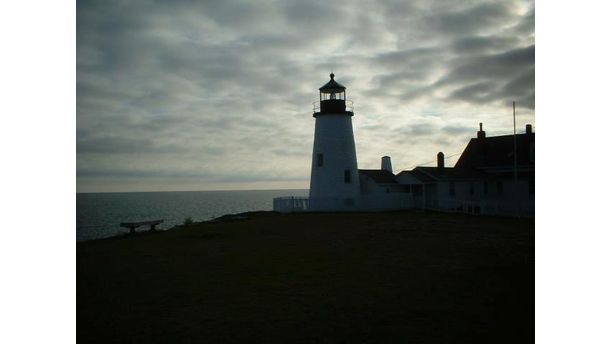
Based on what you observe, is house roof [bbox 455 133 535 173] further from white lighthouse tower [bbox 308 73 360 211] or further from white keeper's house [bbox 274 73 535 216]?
white lighthouse tower [bbox 308 73 360 211]

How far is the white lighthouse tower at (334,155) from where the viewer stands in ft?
84.2

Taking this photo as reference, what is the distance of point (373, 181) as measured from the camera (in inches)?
1086

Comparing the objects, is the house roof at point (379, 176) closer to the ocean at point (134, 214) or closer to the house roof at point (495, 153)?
the house roof at point (495, 153)

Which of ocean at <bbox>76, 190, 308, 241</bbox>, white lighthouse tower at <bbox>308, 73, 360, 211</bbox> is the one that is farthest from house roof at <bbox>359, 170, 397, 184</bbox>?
ocean at <bbox>76, 190, 308, 241</bbox>

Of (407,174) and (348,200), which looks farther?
(407,174)

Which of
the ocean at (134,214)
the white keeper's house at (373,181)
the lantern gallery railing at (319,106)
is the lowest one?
Answer: the ocean at (134,214)

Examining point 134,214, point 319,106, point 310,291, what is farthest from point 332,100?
point 134,214

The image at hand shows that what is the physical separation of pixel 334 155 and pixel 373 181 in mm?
3355

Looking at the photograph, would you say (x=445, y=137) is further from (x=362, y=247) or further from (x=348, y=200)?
(x=348, y=200)

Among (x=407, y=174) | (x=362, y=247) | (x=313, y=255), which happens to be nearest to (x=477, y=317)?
(x=313, y=255)

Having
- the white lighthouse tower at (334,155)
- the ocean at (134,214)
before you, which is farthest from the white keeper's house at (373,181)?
the ocean at (134,214)
